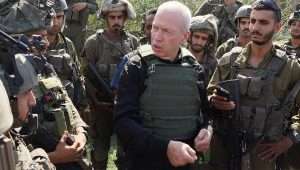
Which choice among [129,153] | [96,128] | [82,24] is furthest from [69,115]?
[82,24]

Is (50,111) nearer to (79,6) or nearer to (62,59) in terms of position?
(62,59)

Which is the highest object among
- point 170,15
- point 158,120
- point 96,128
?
point 170,15

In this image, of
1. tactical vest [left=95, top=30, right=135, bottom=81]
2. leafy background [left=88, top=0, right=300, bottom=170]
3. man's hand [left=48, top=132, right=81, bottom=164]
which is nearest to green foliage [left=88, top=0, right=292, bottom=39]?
leafy background [left=88, top=0, right=300, bottom=170]

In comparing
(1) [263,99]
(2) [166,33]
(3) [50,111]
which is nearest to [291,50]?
(1) [263,99]

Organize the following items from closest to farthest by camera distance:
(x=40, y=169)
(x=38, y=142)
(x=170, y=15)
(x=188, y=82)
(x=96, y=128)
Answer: (x=40, y=169)
(x=170, y=15)
(x=188, y=82)
(x=38, y=142)
(x=96, y=128)

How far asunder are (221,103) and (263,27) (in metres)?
0.82

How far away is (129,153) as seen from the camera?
3.27 meters

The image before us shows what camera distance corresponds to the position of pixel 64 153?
3.45 metres

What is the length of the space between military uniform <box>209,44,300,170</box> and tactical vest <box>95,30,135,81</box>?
177 centimetres

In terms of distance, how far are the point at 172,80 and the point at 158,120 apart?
0.28m

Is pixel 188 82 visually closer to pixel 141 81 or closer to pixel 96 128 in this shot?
pixel 141 81

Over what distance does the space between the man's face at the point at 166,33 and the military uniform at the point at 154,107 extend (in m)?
0.07

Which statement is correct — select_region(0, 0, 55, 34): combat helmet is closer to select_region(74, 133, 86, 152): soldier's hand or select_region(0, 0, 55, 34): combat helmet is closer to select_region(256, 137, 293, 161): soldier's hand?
select_region(74, 133, 86, 152): soldier's hand

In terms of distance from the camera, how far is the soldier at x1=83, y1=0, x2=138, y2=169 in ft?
18.6
